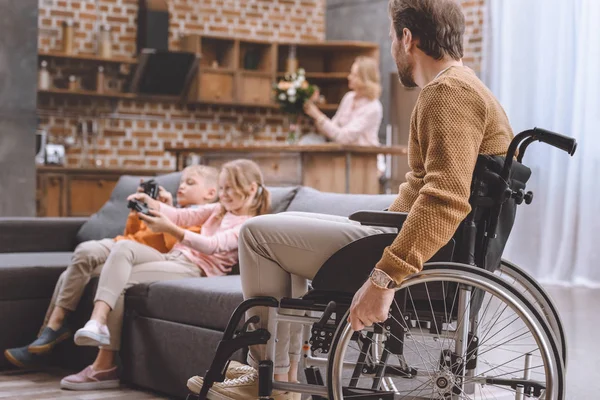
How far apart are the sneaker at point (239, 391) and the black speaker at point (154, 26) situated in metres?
6.30

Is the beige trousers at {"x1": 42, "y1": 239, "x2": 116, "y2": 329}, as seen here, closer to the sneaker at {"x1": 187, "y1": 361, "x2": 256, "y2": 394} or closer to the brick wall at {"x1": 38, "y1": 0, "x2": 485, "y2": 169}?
the sneaker at {"x1": 187, "y1": 361, "x2": 256, "y2": 394}

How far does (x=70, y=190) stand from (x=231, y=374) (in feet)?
17.7

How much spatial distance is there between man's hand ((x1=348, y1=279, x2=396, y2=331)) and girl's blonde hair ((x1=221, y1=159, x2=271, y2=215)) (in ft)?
4.88

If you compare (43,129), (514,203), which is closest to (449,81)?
(514,203)

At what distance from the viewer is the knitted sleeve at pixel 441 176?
1.94 meters

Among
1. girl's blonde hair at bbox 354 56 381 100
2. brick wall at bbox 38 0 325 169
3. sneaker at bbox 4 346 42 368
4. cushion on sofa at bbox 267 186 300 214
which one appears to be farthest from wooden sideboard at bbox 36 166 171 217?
cushion on sofa at bbox 267 186 300 214

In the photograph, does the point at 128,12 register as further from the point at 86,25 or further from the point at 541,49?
the point at 541,49

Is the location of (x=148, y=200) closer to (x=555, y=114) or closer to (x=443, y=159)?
(x=443, y=159)

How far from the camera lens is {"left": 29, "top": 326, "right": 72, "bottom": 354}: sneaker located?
3549mm

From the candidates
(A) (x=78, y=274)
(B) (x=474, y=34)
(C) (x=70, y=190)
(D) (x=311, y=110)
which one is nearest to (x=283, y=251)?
(A) (x=78, y=274)

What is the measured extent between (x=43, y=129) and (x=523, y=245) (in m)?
4.31

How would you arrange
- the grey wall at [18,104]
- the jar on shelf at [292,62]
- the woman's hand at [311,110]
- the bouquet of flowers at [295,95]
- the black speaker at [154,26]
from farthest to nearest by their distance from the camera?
the jar on shelf at [292,62] → the black speaker at [154,26] → the bouquet of flowers at [295,95] → the woman's hand at [311,110] → the grey wall at [18,104]

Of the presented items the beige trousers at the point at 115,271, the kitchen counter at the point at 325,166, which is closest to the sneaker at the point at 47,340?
the beige trousers at the point at 115,271

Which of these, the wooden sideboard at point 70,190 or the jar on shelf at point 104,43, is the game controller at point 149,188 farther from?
the jar on shelf at point 104,43
